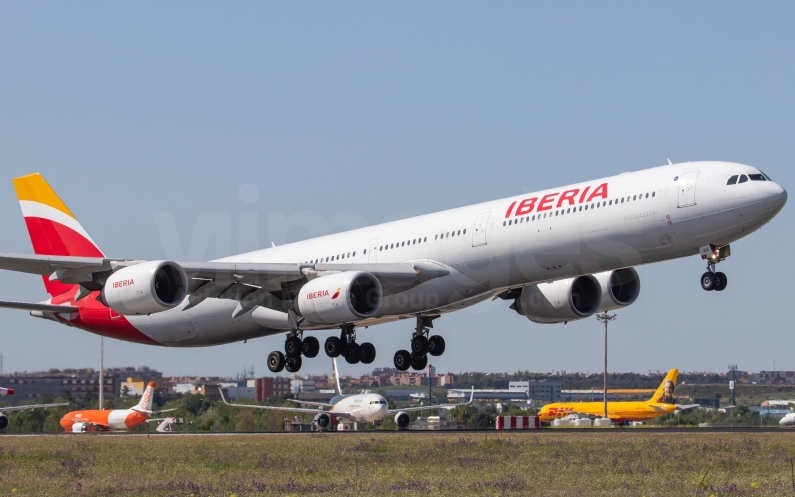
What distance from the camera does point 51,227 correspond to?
43531 mm

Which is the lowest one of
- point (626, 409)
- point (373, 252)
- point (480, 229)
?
point (626, 409)

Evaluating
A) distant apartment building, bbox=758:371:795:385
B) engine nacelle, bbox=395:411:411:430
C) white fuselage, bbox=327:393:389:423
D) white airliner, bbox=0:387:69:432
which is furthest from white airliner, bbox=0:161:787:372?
distant apartment building, bbox=758:371:795:385

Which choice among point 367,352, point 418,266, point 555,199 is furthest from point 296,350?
point 555,199

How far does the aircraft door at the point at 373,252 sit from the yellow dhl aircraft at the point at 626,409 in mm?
42403

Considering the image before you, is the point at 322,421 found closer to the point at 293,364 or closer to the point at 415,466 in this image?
the point at 293,364

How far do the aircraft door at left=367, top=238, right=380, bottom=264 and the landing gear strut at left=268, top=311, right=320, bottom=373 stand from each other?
3371mm

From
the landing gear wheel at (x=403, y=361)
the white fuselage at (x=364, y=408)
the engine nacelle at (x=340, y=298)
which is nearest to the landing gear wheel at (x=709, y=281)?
the engine nacelle at (x=340, y=298)

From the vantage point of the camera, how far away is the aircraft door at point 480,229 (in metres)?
33.6

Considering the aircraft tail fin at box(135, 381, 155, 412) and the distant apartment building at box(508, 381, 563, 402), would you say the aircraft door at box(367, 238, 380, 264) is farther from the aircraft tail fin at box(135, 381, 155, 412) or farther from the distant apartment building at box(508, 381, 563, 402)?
the distant apartment building at box(508, 381, 563, 402)

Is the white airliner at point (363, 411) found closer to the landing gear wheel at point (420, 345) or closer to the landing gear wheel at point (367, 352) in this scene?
the landing gear wheel at point (420, 345)

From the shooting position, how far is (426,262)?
3522 cm

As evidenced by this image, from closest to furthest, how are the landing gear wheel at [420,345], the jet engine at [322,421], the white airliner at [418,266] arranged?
the white airliner at [418,266], the landing gear wheel at [420,345], the jet engine at [322,421]

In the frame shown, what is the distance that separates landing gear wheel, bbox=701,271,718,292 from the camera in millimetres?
30453

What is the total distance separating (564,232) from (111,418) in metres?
43.1
